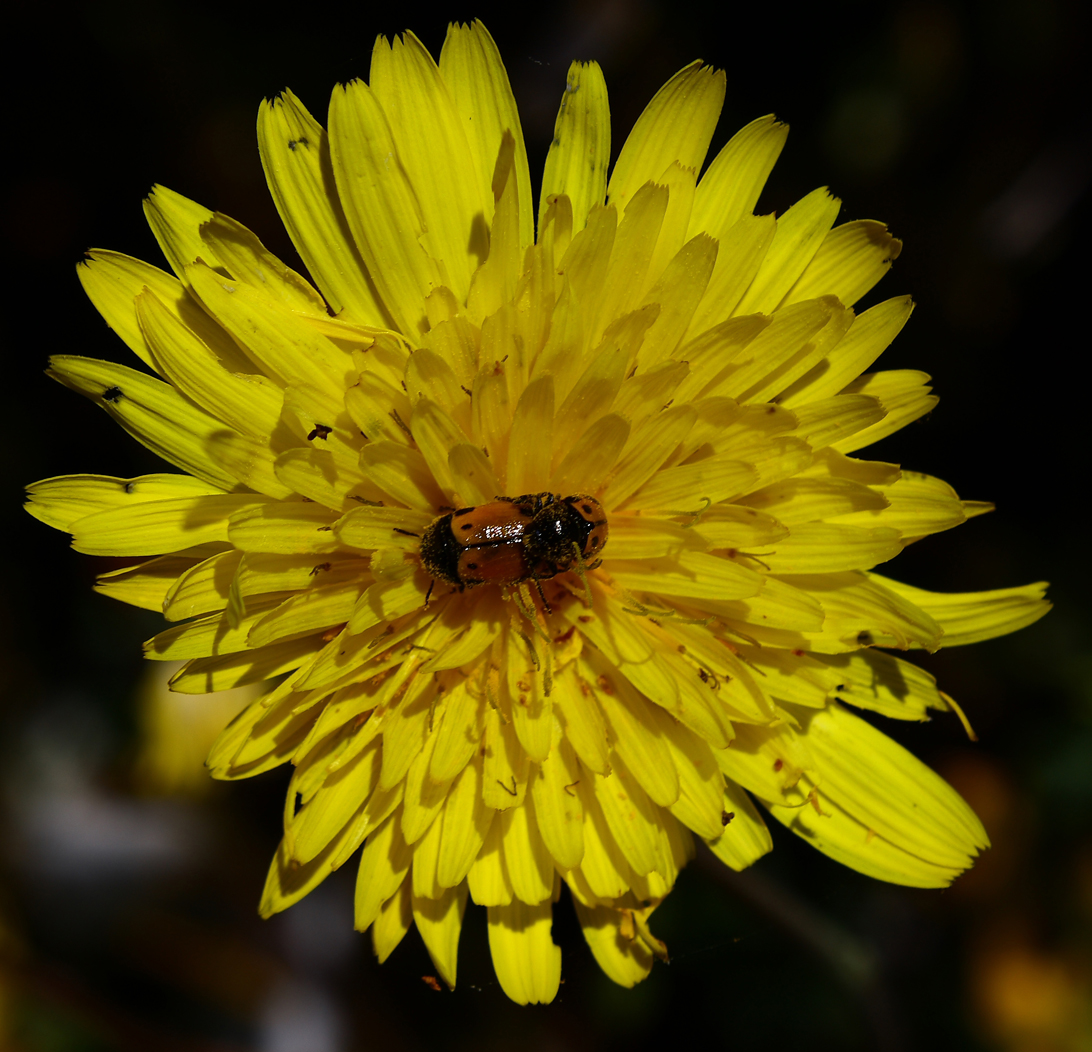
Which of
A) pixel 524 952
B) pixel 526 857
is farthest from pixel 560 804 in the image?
pixel 524 952

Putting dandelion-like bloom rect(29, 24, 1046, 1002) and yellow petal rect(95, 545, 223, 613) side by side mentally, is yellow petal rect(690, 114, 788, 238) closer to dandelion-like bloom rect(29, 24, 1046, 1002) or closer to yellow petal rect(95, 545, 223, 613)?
dandelion-like bloom rect(29, 24, 1046, 1002)

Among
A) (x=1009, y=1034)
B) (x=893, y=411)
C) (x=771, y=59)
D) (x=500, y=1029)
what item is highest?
(x=771, y=59)

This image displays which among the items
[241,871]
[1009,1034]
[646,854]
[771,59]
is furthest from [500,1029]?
[771,59]

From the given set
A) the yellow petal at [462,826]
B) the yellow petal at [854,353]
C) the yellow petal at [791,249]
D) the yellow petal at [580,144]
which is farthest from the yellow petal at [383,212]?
the yellow petal at [462,826]

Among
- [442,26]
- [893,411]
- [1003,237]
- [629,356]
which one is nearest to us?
[629,356]

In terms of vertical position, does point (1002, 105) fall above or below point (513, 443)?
above

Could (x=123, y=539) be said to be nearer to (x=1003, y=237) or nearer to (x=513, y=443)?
(x=513, y=443)

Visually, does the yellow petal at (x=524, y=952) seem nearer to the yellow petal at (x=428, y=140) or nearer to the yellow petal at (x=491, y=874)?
the yellow petal at (x=491, y=874)
